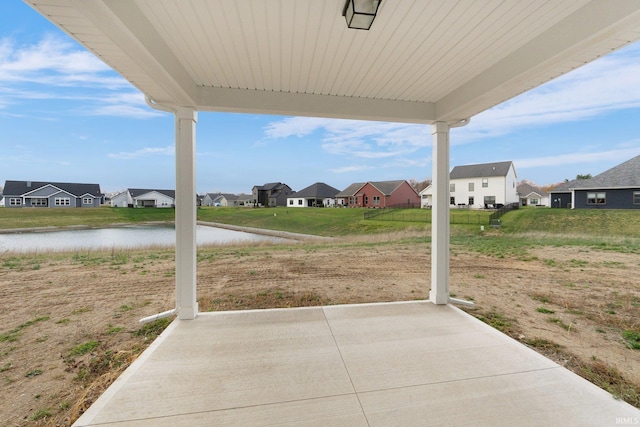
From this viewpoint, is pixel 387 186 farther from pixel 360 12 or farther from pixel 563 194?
pixel 360 12

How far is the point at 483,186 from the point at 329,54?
5.68 metres

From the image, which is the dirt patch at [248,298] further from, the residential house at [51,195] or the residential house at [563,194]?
the residential house at [563,194]

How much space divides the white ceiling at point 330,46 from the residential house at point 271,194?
8525 millimetres

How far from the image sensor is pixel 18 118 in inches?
114

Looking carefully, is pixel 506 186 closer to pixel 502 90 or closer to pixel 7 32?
pixel 502 90

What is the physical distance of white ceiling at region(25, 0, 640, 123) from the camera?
1379mm

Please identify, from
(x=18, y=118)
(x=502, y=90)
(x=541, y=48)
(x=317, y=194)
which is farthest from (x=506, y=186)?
(x=317, y=194)

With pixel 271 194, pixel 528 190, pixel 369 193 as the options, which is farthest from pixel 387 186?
pixel 528 190

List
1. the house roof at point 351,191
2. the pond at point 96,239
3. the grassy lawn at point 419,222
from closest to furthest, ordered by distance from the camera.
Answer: the pond at point 96,239, the grassy lawn at point 419,222, the house roof at point 351,191

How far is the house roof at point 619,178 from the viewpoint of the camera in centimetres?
373

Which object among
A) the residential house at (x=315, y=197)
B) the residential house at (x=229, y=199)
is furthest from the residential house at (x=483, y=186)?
the residential house at (x=315, y=197)

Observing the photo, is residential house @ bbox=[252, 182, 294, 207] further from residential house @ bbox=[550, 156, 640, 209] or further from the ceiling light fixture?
the ceiling light fixture

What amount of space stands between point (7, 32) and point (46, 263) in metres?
2.77

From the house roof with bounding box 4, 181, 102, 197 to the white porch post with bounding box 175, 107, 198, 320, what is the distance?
202 cm
